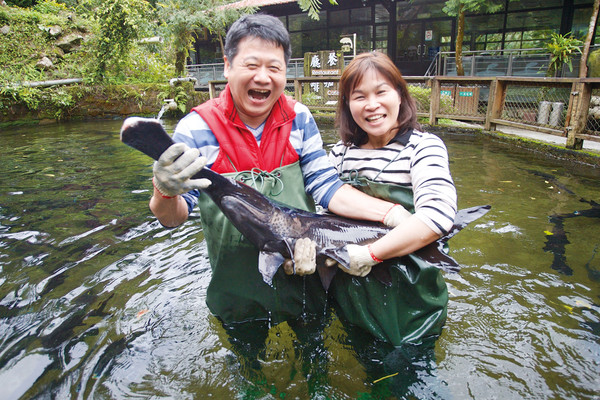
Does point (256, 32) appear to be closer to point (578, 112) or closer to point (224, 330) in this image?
point (224, 330)

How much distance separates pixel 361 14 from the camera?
1867 centimetres

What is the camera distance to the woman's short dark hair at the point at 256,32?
196 centimetres

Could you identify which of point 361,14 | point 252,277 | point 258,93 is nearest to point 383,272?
point 252,277

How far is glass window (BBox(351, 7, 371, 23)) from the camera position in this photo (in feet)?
60.7

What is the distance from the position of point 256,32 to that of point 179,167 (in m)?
0.80

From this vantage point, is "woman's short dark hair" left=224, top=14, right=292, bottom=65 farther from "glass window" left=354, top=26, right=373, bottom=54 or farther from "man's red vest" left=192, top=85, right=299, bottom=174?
"glass window" left=354, top=26, right=373, bottom=54

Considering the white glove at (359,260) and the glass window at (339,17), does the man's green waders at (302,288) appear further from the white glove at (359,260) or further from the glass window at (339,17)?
the glass window at (339,17)

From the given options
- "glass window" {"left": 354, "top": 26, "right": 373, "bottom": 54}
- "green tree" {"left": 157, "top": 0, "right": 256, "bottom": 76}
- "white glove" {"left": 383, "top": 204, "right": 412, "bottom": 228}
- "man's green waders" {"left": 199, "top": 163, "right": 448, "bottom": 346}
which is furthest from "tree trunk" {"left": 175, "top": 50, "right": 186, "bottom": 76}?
"white glove" {"left": 383, "top": 204, "right": 412, "bottom": 228}

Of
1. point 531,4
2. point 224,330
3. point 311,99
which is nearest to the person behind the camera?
point 224,330

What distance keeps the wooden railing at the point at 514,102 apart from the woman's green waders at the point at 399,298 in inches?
239

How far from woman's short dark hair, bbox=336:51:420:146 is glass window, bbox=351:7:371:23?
59.5ft

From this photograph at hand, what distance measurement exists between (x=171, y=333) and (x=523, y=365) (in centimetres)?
231

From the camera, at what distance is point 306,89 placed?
1302cm

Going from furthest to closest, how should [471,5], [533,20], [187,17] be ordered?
[187,17] → [533,20] → [471,5]
